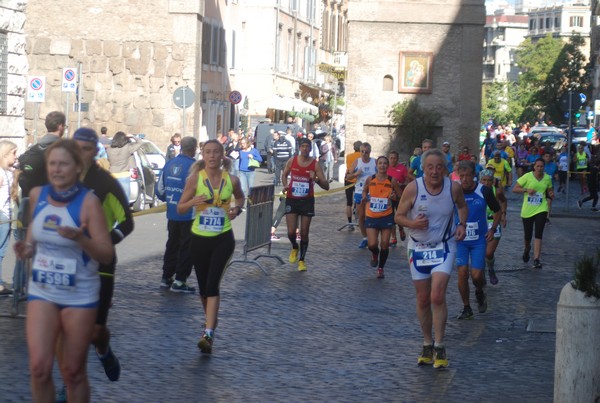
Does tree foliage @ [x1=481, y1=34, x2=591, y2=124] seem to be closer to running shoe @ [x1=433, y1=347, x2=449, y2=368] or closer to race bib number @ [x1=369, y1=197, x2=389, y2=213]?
race bib number @ [x1=369, y1=197, x2=389, y2=213]

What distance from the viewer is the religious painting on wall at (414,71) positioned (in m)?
44.3

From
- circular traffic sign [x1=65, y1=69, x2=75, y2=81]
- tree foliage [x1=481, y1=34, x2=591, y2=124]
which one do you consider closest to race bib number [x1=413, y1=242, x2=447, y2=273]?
circular traffic sign [x1=65, y1=69, x2=75, y2=81]

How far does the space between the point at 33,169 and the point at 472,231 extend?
4667mm

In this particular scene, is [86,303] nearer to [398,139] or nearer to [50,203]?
[50,203]

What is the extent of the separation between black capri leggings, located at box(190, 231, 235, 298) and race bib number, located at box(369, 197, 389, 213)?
6.11 meters

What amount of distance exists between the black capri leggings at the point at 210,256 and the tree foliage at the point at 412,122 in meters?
33.3

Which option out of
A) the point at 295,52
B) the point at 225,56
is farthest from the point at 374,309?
the point at 295,52

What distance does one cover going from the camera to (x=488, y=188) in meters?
13.9

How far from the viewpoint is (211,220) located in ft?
34.9

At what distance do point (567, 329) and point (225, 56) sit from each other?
51.5 meters

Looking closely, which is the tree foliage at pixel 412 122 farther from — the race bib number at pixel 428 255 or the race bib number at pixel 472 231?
the race bib number at pixel 428 255

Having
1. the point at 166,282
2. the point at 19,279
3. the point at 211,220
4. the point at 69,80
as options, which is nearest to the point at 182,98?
the point at 69,80

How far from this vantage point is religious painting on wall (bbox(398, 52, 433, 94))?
44.3m

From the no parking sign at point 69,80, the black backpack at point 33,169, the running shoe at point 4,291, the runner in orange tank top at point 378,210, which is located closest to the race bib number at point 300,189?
the runner in orange tank top at point 378,210
